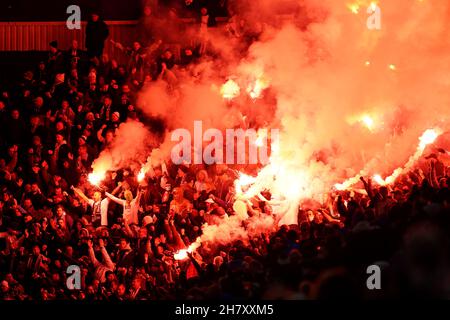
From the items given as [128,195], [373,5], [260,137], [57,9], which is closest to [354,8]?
[373,5]

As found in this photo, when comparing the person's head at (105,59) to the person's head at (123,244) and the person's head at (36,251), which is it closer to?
the person's head at (123,244)

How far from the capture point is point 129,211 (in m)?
13.6

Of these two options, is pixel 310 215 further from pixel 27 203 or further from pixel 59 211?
pixel 27 203

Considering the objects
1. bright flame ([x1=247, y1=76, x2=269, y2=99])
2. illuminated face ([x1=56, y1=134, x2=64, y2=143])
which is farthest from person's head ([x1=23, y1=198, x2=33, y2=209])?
bright flame ([x1=247, y1=76, x2=269, y2=99])

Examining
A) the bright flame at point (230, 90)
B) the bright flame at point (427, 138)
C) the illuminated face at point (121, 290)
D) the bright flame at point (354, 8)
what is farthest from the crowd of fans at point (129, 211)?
the bright flame at point (354, 8)

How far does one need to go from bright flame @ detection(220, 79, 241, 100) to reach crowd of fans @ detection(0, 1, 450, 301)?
2.48ft

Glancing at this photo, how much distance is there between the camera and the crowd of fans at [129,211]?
308 inches

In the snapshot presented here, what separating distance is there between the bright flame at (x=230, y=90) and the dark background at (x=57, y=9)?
281cm

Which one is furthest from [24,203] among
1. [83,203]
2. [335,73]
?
[335,73]

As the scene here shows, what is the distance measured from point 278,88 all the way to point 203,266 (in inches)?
153

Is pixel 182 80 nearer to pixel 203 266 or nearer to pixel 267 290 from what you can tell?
pixel 203 266

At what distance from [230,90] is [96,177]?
8.34ft

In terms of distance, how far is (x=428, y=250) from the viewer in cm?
580

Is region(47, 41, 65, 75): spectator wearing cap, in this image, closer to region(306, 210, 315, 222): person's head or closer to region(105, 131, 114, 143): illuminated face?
region(105, 131, 114, 143): illuminated face
